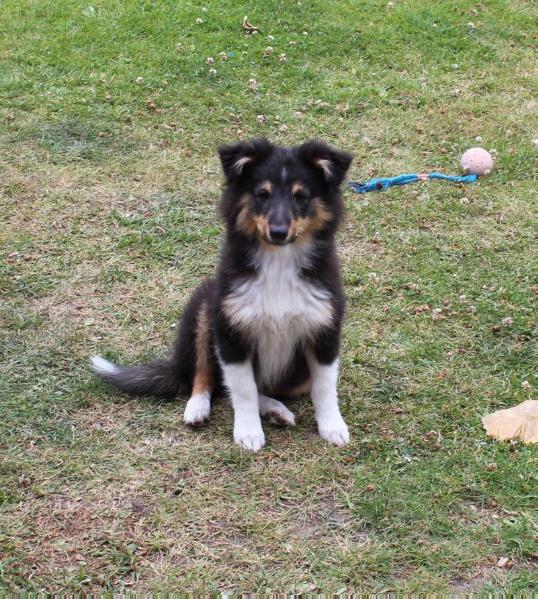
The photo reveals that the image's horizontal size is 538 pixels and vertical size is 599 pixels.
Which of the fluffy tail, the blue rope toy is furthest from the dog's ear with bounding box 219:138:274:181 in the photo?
the blue rope toy

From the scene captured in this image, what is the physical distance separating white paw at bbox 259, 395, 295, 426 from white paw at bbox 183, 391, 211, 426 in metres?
0.31

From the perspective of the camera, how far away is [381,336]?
5262 mm

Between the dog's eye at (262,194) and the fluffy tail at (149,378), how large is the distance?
1221 millimetres

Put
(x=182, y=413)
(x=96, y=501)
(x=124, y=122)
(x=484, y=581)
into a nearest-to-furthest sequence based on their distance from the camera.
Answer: (x=484, y=581) → (x=96, y=501) → (x=182, y=413) → (x=124, y=122)

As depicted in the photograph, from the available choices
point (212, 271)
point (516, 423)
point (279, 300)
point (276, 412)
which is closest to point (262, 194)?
point (279, 300)

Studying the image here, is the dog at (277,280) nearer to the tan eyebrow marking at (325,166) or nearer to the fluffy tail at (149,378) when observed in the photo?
the tan eyebrow marking at (325,166)

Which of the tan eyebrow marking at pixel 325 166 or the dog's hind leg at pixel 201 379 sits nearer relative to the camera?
the tan eyebrow marking at pixel 325 166

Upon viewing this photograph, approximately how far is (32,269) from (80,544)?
9.42 ft

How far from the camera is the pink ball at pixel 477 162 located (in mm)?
7258

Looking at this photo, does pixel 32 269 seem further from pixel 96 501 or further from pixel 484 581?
pixel 484 581

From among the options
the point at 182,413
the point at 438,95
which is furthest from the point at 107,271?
the point at 438,95

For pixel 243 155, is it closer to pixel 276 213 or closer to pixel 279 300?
pixel 276 213

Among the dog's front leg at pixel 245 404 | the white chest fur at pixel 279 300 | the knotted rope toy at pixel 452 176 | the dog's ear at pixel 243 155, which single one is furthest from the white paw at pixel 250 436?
the knotted rope toy at pixel 452 176

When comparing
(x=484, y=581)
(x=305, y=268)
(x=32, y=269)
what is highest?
(x=305, y=268)
